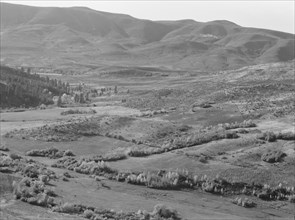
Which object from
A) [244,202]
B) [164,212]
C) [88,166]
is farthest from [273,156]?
[164,212]

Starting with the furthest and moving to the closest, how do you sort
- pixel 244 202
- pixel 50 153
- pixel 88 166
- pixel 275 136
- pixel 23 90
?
pixel 23 90 → pixel 50 153 → pixel 275 136 → pixel 88 166 → pixel 244 202

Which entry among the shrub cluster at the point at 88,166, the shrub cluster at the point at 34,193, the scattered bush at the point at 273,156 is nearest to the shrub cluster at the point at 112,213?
the shrub cluster at the point at 34,193

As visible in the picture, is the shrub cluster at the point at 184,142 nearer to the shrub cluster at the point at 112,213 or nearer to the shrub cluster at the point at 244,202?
the shrub cluster at the point at 244,202

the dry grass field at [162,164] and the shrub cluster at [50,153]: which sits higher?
the dry grass field at [162,164]

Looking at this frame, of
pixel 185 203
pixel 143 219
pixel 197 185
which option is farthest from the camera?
pixel 197 185

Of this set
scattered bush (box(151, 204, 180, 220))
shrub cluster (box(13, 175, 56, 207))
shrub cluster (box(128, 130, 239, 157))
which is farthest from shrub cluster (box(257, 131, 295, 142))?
shrub cluster (box(13, 175, 56, 207))

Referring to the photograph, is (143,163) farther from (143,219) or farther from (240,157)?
(143,219)

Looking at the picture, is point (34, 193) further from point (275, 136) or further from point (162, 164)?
point (275, 136)

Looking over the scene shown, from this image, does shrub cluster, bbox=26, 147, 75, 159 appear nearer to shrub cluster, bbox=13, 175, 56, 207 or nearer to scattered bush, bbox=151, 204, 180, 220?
shrub cluster, bbox=13, 175, 56, 207

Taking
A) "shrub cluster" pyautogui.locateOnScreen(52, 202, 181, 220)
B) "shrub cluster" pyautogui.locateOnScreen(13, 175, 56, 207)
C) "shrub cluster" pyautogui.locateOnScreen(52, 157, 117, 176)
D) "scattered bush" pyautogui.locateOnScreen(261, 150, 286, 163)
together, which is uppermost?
"scattered bush" pyautogui.locateOnScreen(261, 150, 286, 163)

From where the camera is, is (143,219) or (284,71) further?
(284,71)

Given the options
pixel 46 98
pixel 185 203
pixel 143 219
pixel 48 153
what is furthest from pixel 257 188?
pixel 46 98
